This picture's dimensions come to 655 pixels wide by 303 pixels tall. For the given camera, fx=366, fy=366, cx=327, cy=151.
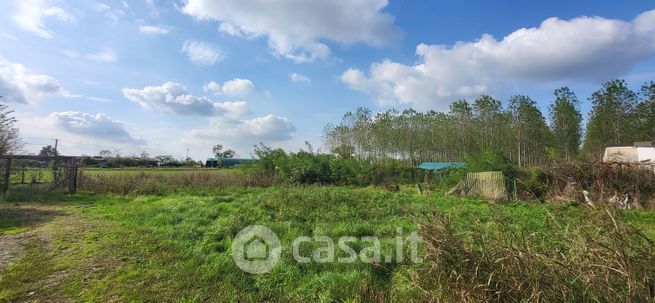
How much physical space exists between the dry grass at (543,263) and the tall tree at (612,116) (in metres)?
40.3

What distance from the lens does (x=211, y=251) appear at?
6094mm

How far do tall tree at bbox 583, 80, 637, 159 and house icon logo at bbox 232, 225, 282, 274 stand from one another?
3891cm

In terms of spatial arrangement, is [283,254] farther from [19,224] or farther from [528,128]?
[528,128]

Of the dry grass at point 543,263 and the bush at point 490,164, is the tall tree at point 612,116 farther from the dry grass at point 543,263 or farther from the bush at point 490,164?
the dry grass at point 543,263

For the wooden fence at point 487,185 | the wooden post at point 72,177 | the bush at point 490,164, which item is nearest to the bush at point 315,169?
the bush at point 490,164

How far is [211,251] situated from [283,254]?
140cm

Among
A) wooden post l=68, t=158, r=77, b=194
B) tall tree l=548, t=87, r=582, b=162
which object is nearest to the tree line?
tall tree l=548, t=87, r=582, b=162

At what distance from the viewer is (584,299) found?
244cm

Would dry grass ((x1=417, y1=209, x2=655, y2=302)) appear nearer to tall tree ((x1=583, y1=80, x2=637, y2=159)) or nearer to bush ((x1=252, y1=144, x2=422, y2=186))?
bush ((x1=252, y1=144, x2=422, y2=186))

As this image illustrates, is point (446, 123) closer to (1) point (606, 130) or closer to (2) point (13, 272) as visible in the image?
(1) point (606, 130)

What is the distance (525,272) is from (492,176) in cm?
1439

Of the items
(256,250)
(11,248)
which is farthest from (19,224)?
(256,250)

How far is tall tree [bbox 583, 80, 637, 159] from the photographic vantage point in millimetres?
35906

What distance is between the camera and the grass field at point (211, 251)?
3.30m
